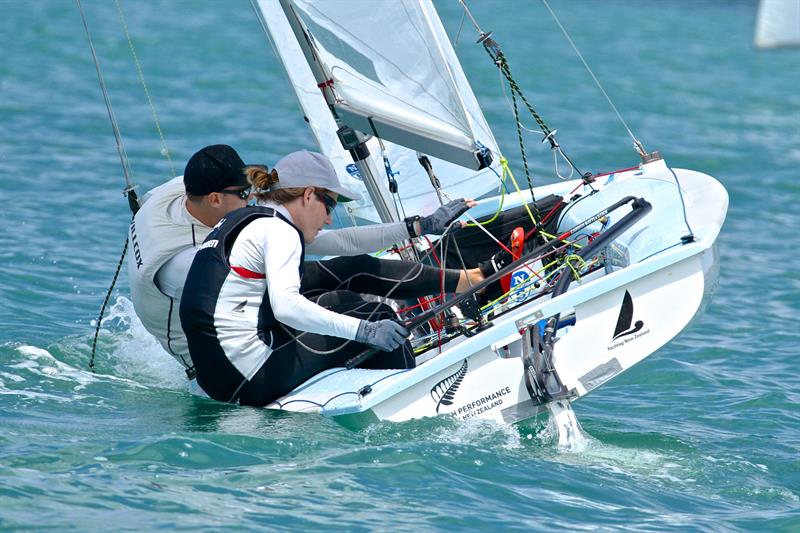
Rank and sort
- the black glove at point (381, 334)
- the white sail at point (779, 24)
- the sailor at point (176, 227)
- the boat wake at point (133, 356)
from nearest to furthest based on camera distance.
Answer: the black glove at point (381, 334) → the sailor at point (176, 227) → the boat wake at point (133, 356) → the white sail at point (779, 24)

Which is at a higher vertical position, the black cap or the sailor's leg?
the black cap

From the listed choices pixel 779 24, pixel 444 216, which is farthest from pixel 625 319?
pixel 779 24

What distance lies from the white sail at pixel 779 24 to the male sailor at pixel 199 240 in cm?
797

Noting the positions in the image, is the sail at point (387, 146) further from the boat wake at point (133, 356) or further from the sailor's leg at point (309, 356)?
the boat wake at point (133, 356)

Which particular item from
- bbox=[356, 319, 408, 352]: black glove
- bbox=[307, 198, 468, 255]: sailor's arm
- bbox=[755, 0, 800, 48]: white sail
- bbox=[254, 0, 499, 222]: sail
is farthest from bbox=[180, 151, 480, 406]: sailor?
bbox=[755, 0, 800, 48]: white sail

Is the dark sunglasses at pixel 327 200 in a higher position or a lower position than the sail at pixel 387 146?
lower

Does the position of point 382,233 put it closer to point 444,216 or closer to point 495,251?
point 444,216

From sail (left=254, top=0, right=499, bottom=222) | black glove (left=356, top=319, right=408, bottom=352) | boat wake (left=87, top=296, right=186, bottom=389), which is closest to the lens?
black glove (left=356, top=319, right=408, bottom=352)

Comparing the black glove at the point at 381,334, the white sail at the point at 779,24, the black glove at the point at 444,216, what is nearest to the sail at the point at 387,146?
the black glove at the point at 444,216

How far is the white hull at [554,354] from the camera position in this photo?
13.2ft

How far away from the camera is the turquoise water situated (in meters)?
3.52

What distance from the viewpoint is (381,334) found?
3861 mm

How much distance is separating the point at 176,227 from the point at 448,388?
1.19 m

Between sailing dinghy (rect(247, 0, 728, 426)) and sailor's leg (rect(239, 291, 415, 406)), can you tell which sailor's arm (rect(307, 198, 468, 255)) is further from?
sailor's leg (rect(239, 291, 415, 406))
